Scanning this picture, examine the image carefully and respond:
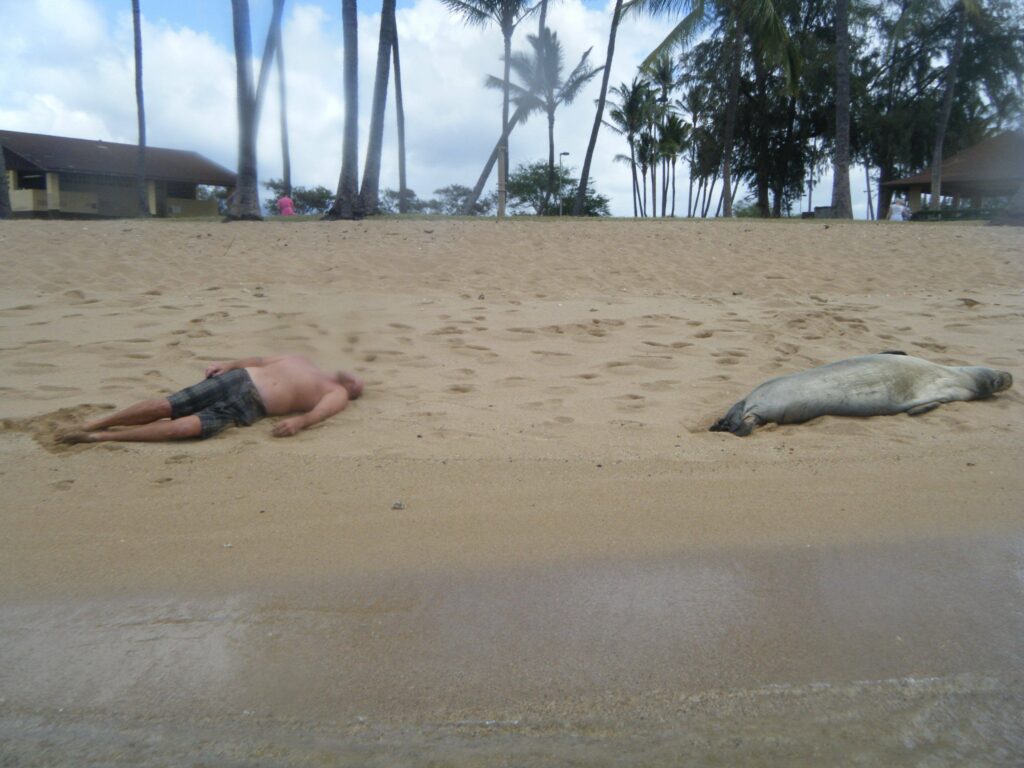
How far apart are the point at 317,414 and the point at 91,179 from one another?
2779 centimetres

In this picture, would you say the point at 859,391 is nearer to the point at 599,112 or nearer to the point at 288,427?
the point at 288,427

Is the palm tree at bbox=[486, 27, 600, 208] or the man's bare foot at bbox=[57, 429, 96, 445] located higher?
the palm tree at bbox=[486, 27, 600, 208]

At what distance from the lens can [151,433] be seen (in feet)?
15.8

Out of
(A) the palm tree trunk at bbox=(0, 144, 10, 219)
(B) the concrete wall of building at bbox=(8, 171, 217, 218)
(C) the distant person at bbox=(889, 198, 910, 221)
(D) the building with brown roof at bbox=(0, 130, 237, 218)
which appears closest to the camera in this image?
(A) the palm tree trunk at bbox=(0, 144, 10, 219)

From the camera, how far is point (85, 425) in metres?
4.89

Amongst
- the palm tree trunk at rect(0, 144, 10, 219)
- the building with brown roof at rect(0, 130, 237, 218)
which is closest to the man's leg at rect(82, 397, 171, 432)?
the palm tree trunk at rect(0, 144, 10, 219)

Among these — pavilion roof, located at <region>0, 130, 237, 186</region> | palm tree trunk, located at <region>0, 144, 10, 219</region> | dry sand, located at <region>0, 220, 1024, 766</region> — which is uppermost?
pavilion roof, located at <region>0, 130, 237, 186</region>

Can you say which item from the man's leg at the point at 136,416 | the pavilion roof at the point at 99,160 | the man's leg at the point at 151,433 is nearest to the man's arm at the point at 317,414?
the man's leg at the point at 151,433

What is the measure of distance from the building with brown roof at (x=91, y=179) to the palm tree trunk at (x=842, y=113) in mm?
22357

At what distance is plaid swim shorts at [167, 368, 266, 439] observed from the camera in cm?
500

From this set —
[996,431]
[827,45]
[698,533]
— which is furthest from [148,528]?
[827,45]

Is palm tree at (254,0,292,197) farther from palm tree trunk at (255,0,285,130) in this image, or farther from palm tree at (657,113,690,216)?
Result: palm tree at (657,113,690,216)

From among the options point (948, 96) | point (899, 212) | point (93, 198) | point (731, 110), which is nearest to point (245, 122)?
point (899, 212)

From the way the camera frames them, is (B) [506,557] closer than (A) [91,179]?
Yes
